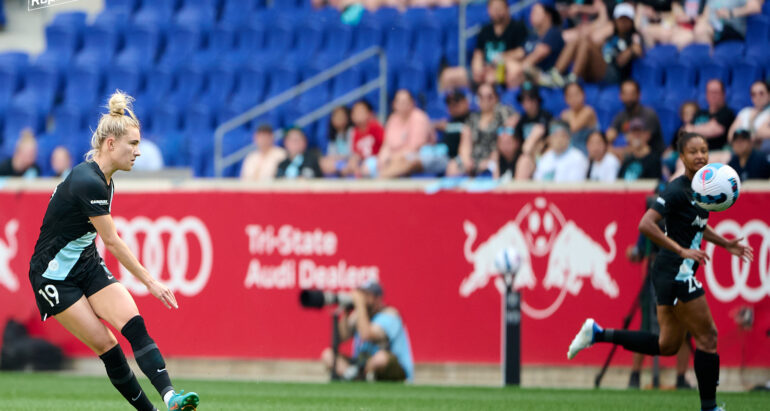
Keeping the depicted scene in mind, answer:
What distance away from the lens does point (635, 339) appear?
9.61 metres

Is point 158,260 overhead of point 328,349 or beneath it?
overhead

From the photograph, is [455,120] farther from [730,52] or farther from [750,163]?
[750,163]

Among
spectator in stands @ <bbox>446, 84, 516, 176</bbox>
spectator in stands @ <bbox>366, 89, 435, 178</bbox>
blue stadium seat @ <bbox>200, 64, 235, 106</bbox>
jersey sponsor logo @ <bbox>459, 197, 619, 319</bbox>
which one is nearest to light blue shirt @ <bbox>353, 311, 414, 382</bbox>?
jersey sponsor logo @ <bbox>459, 197, 619, 319</bbox>

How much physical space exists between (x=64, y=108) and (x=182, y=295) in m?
6.08

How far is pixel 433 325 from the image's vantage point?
46.5 feet

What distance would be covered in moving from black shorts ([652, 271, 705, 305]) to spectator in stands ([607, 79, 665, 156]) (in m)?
5.58

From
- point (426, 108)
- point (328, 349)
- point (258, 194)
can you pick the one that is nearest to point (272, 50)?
point (426, 108)

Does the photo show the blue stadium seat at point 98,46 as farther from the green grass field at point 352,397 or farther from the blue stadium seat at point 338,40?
the green grass field at point 352,397

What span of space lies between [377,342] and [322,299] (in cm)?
78

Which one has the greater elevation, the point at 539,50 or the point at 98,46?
the point at 98,46

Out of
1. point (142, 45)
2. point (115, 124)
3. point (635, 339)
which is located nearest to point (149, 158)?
point (142, 45)

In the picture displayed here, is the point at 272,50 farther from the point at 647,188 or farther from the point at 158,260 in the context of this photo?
the point at 647,188

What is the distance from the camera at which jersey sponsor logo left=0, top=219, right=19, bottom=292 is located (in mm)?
15273

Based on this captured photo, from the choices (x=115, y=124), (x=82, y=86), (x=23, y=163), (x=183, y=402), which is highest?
(x=82, y=86)
